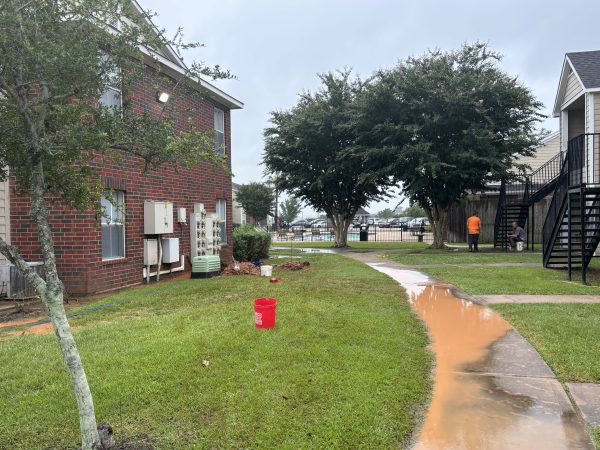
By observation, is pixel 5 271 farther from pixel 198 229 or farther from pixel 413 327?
pixel 413 327

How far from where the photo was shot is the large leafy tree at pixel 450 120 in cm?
1953

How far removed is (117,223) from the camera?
33.5ft

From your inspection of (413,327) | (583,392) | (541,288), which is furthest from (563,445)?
(541,288)

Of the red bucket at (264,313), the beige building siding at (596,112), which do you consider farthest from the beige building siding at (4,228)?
the beige building siding at (596,112)

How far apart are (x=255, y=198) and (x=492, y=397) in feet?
135

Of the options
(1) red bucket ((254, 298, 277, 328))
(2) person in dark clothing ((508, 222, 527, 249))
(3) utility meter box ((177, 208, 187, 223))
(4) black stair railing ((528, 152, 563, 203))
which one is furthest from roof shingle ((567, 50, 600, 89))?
(1) red bucket ((254, 298, 277, 328))

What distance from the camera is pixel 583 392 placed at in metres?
4.41

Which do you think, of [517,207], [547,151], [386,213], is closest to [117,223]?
[517,207]

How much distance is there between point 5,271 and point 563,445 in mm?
9562

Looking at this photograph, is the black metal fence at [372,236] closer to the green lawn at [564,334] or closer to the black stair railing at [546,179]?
the black stair railing at [546,179]

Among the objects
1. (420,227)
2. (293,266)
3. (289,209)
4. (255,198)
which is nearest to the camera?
(293,266)

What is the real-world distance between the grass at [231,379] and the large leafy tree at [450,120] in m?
13.4

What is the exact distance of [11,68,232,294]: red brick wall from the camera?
9.86 metres

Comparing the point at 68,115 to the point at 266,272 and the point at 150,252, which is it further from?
the point at 266,272
